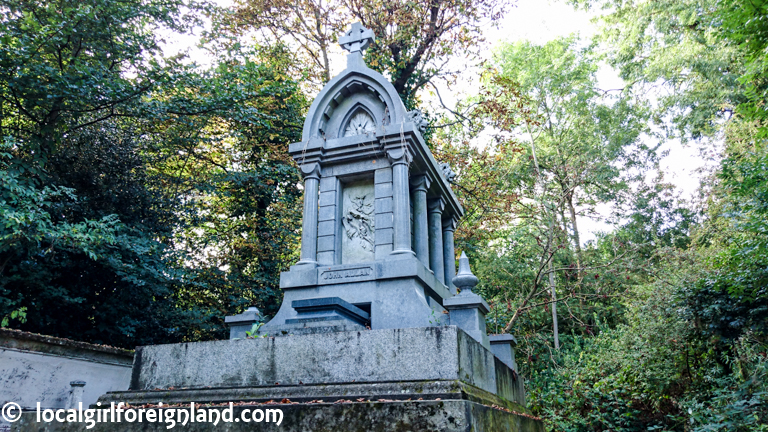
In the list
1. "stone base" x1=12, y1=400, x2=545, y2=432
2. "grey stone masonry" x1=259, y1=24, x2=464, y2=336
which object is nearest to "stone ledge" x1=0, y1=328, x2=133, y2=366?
"grey stone masonry" x1=259, y1=24, x2=464, y2=336

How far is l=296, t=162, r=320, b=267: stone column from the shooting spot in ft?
22.9

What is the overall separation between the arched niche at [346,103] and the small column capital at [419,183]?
3.34 ft

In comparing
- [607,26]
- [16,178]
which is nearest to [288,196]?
[16,178]

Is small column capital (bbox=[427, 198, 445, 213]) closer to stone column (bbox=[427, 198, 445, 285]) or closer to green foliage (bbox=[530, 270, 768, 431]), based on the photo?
stone column (bbox=[427, 198, 445, 285])

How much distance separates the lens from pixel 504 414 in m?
4.71

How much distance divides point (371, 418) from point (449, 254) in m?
5.61

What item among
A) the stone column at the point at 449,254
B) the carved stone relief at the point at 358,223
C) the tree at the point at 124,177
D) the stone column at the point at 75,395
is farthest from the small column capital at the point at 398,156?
the stone column at the point at 75,395

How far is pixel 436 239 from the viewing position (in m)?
8.61

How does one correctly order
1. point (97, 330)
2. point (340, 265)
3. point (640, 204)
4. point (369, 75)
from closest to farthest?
point (340, 265)
point (369, 75)
point (97, 330)
point (640, 204)

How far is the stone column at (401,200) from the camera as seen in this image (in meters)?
6.64

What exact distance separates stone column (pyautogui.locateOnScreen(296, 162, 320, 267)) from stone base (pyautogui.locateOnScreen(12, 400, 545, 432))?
2.95m

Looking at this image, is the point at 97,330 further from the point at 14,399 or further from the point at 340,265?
the point at 340,265

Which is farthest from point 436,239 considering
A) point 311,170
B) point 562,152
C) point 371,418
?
point 562,152

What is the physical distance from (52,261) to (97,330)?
1.84 metres
